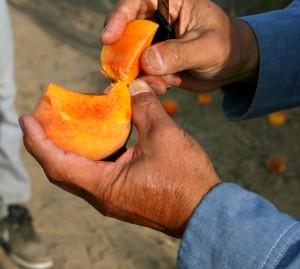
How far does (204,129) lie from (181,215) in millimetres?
2637

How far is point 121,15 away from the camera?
68.8 inches

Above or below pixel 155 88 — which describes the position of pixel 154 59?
above

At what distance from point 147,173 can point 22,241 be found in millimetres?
1737

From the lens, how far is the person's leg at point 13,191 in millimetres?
2648

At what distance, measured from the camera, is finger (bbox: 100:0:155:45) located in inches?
66.4

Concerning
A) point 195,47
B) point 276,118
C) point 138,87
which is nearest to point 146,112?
point 138,87

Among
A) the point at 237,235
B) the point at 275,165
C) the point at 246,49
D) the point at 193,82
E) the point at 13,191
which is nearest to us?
the point at 237,235

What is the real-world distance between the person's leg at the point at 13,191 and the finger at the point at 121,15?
97cm

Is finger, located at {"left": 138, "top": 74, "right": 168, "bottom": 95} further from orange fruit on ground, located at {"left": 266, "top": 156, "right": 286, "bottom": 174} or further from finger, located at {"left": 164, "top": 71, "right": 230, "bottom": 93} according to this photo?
orange fruit on ground, located at {"left": 266, "top": 156, "right": 286, "bottom": 174}

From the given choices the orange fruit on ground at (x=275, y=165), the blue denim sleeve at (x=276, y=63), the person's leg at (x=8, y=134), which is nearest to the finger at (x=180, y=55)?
the blue denim sleeve at (x=276, y=63)

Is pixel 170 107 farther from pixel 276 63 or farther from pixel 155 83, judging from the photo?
pixel 155 83

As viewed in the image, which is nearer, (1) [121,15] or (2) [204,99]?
(1) [121,15]

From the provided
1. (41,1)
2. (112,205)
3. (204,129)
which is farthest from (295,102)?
(41,1)

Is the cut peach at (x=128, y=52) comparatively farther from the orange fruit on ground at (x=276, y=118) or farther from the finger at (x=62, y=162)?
the orange fruit on ground at (x=276, y=118)
